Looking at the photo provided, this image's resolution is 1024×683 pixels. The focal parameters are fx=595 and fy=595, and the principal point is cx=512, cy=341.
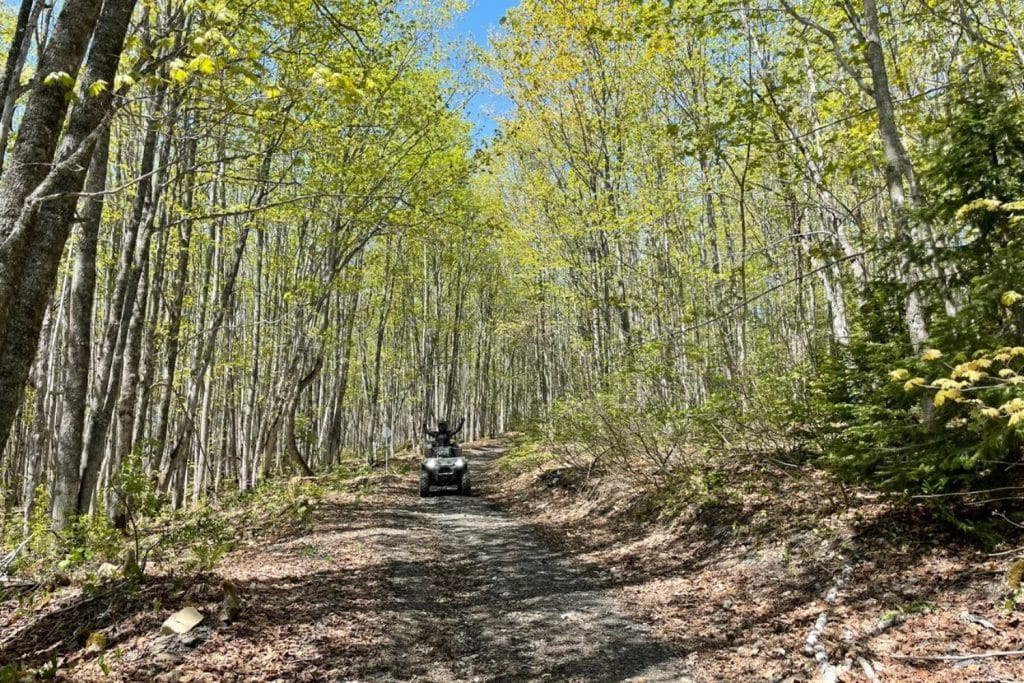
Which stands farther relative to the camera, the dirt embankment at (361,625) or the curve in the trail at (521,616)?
the curve in the trail at (521,616)

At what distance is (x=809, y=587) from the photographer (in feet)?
18.1

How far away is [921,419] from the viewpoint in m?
5.32

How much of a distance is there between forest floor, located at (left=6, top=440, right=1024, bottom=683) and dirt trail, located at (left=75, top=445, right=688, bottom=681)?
0.07 ft

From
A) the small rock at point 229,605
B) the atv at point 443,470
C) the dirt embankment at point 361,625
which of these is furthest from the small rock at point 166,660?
the atv at point 443,470

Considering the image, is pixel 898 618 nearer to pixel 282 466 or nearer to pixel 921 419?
pixel 921 419

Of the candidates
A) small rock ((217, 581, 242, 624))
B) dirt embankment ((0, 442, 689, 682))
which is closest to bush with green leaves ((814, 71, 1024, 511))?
dirt embankment ((0, 442, 689, 682))

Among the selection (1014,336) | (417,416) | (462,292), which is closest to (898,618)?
(1014,336)

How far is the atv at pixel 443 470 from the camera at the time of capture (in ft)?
44.4

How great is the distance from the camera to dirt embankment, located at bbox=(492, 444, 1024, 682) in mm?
4051

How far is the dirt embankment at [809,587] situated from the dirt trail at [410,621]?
55 cm

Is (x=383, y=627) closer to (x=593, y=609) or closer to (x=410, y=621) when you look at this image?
(x=410, y=621)

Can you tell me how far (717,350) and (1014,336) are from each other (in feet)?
20.8

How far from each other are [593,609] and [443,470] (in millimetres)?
7988

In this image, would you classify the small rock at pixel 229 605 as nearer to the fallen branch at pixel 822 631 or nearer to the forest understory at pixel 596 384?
the forest understory at pixel 596 384
